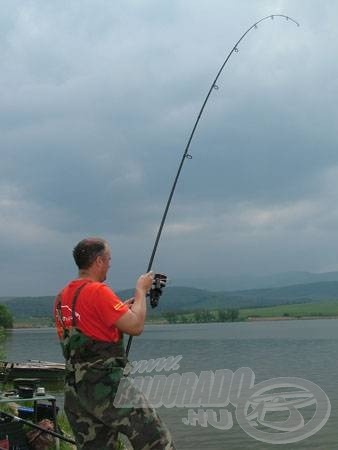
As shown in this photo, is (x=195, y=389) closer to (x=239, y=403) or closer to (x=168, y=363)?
(x=168, y=363)

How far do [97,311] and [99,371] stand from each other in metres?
0.42

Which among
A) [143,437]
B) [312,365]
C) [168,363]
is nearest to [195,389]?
[168,363]

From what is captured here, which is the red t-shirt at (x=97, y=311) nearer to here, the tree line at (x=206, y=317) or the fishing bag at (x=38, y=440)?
the fishing bag at (x=38, y=440)

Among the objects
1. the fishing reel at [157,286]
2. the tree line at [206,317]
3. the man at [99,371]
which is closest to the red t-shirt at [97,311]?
the man at [99,371]

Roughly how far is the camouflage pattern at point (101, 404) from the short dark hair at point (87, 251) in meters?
0.47

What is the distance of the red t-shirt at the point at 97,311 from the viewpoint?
13.8ft

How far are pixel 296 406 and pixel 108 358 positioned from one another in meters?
17.8

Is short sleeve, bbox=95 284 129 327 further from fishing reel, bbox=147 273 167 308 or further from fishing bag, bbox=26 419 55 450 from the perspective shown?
fishing bag, bbox=26 419 55 450

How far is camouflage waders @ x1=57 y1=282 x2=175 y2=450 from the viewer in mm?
4285

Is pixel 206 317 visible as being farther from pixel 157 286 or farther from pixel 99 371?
pixel 99 371

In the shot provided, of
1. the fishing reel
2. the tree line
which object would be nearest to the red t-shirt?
the fishing reel

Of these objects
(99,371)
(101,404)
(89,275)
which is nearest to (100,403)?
(101,404)

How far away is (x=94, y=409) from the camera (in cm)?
428

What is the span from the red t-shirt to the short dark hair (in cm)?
16
